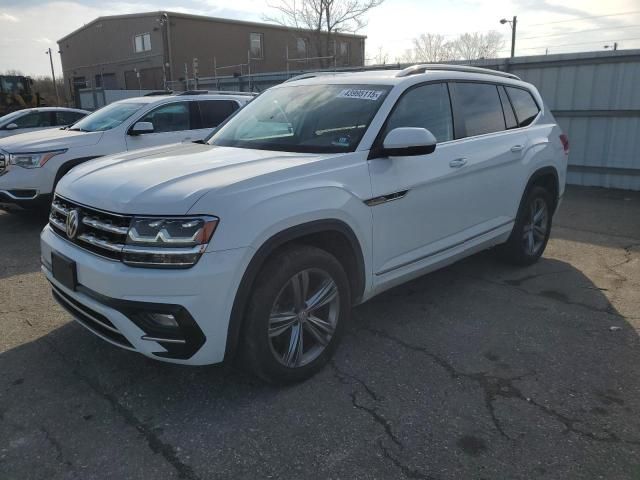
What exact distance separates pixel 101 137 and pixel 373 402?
589 cm

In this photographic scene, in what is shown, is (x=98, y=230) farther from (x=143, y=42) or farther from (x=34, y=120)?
(x=143, y=42)

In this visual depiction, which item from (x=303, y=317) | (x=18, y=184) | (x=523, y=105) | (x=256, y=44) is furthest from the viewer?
(x=256, y=44)

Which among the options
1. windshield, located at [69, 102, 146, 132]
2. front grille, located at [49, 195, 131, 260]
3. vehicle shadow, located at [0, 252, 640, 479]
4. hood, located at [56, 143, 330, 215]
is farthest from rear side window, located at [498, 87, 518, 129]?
windshield, located at [69, 102, 146, 132]

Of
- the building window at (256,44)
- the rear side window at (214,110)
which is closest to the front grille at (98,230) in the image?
the rear side window at (214,110)

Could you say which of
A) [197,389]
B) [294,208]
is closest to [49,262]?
[197,389]

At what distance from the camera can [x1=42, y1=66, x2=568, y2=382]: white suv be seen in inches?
102

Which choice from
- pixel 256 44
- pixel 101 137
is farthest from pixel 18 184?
pixel 256 44

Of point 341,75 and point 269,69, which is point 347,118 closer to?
point 341,75

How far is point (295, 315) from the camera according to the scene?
3.03m

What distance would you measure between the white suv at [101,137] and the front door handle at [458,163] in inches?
124

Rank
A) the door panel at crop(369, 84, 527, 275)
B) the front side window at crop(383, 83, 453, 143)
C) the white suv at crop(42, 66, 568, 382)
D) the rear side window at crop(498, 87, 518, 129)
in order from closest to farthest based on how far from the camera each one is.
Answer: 1. the white suv at crop(42, 66, 568, 382)
2. the door panel at crop(369, 84, 527, 275)
3. the front side window at crop(383, 83, 453, 143)
4. the rear side window at crop(498, 87, 518, 129)

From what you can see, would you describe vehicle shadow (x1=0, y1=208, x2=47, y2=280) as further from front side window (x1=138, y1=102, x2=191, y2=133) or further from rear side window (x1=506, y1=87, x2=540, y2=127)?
rear side window (x1=506, y1=87, x2=540, y2=127)

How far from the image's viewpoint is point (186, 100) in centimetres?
793

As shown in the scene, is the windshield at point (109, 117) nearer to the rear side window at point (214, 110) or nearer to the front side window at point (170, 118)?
the front side window at point (170, 118)
